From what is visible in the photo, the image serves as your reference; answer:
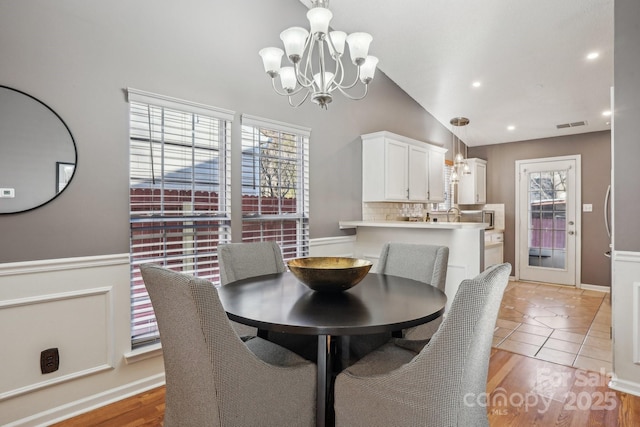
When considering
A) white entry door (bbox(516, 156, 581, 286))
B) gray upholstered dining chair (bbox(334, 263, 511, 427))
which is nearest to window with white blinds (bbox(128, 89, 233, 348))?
gray upholstered dining chair (bbox(334, 263, 511, 427))

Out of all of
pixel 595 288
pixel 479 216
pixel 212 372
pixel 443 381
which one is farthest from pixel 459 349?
pixel 595 288

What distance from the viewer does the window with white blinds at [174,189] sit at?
2467 millimetres

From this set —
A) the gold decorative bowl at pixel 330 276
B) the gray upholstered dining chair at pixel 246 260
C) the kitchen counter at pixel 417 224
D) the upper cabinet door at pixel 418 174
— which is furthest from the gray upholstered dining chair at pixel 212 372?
the upper cabinet door at pixel 418 174

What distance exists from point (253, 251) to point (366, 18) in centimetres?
270

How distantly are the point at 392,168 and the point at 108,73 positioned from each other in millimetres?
2979

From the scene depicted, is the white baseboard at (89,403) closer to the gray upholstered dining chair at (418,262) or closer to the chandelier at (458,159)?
the gray upholstered dining chair at (418,262)

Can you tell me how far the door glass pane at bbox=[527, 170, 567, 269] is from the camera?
570 centimetres

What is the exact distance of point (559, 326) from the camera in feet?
12.3

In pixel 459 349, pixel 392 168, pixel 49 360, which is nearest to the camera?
pixel 459 349

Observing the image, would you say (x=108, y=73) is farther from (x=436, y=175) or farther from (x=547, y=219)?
(x=547, y=219)

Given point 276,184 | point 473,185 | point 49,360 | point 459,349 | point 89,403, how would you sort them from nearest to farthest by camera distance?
point 459,349 → point 49,360 → point 89,403 → point 276,184 → point 473,185

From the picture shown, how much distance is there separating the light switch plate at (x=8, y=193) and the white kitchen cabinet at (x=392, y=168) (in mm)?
3267

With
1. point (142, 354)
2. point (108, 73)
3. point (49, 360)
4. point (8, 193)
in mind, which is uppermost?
point (108, 73)

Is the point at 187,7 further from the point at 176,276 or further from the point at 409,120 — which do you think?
the point at 409,120
